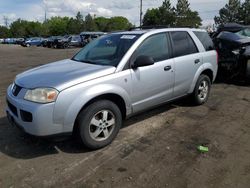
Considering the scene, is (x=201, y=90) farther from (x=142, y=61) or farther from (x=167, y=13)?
(x=167, y=13)

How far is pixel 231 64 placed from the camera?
29.6 feet

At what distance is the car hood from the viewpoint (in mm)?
4180

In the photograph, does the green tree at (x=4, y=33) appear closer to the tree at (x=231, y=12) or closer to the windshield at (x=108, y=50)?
the tree at (x=231, y=12)

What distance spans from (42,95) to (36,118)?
31 centimetres

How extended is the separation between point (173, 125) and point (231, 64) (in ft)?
14.2

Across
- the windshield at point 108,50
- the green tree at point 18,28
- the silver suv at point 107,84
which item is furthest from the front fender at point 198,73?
the green tree at point 18,28

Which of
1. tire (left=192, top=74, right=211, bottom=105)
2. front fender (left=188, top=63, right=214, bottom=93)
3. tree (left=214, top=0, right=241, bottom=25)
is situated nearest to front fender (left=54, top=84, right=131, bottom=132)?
front fender (left=188, top=63, right=214, bottom=93)

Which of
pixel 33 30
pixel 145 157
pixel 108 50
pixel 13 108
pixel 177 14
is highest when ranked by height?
pixel 177 14

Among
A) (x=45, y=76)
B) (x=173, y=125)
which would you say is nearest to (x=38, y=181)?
(x=45, y=76)

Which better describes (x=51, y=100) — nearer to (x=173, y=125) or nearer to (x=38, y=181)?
(x=38, y=181)

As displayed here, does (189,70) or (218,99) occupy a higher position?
(189,70)

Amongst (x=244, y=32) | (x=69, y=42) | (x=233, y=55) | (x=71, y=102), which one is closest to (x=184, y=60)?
(x=71, y=102)

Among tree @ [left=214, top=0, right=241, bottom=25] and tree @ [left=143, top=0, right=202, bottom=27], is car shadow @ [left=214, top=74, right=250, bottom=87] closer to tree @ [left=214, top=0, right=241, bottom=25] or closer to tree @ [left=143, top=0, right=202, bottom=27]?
tree @ [left=143, top=0, right=202, bottom=27]

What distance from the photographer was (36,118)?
398cm
